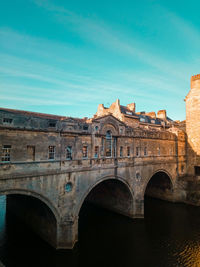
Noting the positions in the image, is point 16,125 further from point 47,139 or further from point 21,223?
point 21,223

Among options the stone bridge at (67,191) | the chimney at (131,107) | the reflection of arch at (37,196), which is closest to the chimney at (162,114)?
the chimney at (131,107)

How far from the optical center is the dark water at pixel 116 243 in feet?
55.0

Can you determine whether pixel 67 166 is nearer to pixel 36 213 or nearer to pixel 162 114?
pixel 36 213

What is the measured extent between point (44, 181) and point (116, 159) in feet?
A: 34.1

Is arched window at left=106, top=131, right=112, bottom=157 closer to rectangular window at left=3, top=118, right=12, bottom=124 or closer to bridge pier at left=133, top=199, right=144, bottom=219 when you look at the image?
bridge pier at left=133, top=199, right=144, bottom=219

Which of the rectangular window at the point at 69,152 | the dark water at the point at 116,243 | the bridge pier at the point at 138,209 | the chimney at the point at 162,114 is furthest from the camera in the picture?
the chimney at the point at 162,114

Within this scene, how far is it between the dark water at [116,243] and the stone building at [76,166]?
1.35 metres

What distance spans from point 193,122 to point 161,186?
14.9 meters

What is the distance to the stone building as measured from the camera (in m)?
15.0

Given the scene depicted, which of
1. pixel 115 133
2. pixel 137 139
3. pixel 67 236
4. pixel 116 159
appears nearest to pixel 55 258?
pixel 67 236

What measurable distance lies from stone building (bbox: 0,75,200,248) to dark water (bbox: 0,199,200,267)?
1351 mm

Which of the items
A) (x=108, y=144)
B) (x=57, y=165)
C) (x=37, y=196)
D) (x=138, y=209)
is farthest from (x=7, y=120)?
(x=138, y=209)

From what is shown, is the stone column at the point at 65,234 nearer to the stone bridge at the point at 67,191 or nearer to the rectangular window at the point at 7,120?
the stone bridge at the point at 67,191

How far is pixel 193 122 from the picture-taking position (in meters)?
36.7
